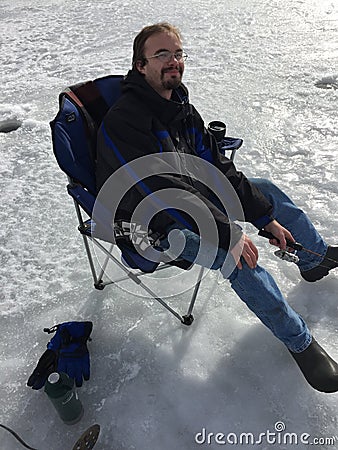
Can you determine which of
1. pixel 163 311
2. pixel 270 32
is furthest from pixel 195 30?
pixel 163 311

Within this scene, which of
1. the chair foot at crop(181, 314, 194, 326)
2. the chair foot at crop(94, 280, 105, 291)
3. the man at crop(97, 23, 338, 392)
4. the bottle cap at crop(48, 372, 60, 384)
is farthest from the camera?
the chair foot at crop(94, 280, 105, 291)

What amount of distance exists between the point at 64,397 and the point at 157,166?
113cm

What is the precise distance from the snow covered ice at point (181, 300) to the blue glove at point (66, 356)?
83mm

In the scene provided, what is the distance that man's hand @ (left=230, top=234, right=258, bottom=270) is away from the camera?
1.84 m

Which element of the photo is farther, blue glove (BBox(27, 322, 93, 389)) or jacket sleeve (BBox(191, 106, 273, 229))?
jacket sleeve (BBox(191, 106, 273, 229))

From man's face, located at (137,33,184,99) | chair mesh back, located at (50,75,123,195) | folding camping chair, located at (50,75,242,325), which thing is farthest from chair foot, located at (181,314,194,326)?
man's face, located at (137,33,184,99)

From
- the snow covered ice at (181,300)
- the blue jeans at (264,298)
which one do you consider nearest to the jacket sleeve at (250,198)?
the blue jeans at (264,298)

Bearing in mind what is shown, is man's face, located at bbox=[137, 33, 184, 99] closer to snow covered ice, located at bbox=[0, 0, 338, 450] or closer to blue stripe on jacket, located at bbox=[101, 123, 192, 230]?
blue stripe on jacket, located at bbox=[101, 123, 192, 230]

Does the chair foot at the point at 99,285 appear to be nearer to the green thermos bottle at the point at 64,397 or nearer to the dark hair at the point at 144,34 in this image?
the green thermos bottle at the point at 64,397

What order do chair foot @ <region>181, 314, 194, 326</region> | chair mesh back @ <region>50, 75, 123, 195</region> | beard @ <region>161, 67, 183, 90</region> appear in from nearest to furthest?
chair mesh back @ <region>50, 75, 123, 195</region> < beard @ <region>161, 67, 183, 90</region> < chair foot @ <region>181, 314, 194, 326</region>

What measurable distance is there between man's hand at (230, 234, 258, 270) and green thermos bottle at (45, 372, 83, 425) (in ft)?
3.08

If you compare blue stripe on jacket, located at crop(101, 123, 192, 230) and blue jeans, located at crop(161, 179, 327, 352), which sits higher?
blue stripe on jacket, located at crop(101, 123, 192, 230)

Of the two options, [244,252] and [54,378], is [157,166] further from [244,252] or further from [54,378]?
[54,378]

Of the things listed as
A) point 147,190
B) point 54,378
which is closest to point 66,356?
point 54,378
